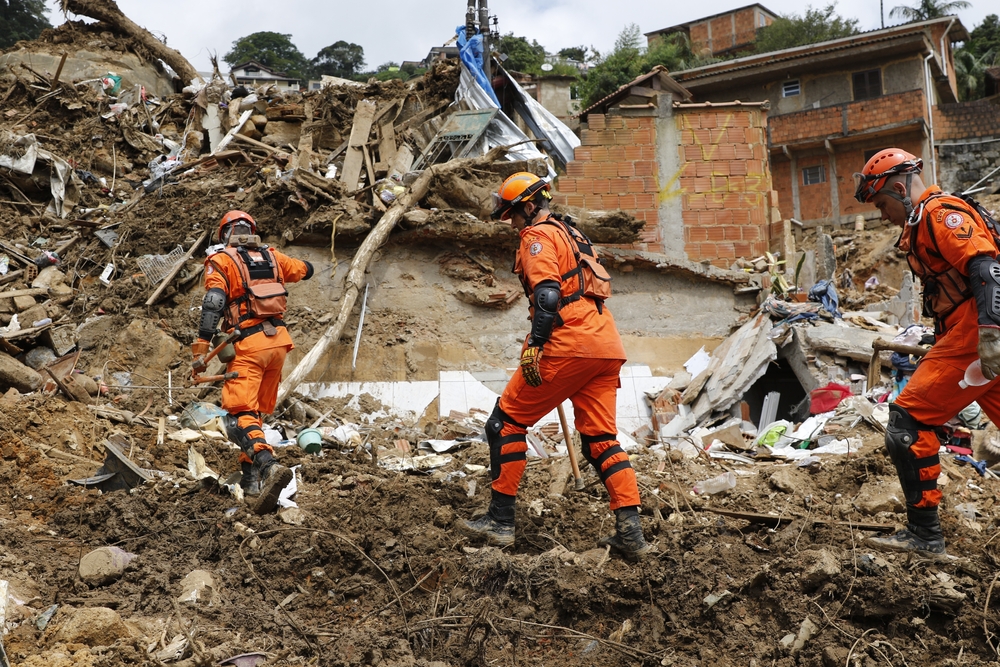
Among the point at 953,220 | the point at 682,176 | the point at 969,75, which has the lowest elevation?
the point at 953,220

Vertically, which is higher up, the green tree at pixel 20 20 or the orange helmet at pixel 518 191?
the green tree at pixel 20 20

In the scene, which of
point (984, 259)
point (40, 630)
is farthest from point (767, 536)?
point (40, 630)

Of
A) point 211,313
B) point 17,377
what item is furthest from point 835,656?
point 17,377

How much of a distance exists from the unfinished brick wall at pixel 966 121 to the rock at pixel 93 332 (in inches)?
1013

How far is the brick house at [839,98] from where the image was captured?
2564cm

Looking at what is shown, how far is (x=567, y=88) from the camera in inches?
1251

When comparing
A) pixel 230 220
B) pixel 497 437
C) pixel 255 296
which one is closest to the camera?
pixel 497 437

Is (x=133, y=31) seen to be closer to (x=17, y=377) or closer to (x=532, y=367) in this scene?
(x=17, y=377)

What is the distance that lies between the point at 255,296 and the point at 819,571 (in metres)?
3.83

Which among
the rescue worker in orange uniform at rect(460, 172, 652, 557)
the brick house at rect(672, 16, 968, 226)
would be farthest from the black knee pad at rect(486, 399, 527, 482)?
the brick house at rect(672, 16, 968, 226)

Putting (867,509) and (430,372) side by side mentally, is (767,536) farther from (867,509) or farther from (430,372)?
(430,372)

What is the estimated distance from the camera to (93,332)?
830 centimetres

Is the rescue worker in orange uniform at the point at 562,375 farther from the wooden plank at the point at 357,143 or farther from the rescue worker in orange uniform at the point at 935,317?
the wooden plank at the point at 357,143

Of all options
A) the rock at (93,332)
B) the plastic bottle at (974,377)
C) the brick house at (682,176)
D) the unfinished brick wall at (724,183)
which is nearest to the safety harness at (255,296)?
the rock at (93,332)
